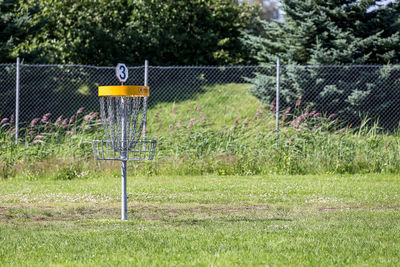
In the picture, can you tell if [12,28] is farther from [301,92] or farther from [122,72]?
[122,72]

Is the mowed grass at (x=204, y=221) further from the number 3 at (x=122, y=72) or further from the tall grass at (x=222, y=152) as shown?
the number 3 at (x=122, y=72)

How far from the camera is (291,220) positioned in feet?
22.2

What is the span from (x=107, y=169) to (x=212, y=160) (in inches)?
80.2

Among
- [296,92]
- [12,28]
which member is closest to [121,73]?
[296,92]

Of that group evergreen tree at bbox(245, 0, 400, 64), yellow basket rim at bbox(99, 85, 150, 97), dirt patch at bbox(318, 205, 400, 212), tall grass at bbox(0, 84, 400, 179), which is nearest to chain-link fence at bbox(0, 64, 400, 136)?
evergreen tree at bbox(245, 0, 400, 64)

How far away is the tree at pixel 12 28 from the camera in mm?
16562

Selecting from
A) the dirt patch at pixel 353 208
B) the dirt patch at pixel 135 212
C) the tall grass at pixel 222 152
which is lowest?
the dirt patch at pixel 135 212

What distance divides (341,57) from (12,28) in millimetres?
9524

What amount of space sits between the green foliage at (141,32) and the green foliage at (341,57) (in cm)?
674

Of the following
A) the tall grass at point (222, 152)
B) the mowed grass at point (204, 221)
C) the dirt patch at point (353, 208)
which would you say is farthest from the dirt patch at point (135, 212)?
the tall grass at point (222, 152)

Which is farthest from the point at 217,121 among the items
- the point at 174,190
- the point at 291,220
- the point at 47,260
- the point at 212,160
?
the point at 47,260

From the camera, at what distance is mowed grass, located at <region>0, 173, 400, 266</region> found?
16.5 ft

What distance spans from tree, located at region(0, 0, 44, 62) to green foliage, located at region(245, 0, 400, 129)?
7.02m

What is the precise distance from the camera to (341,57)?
16422mm
